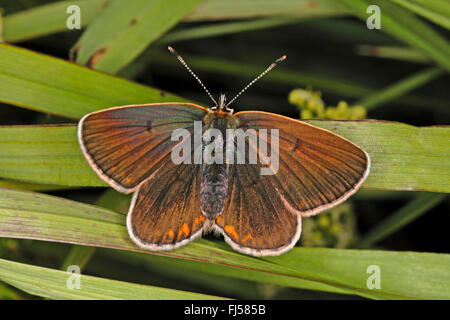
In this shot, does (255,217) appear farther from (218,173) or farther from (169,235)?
(169,235)

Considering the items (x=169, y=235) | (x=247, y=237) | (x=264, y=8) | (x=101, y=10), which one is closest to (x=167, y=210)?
(x=169, y=235)

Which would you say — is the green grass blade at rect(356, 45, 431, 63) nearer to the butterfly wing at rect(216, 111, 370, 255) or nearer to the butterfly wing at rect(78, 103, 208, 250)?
the butterfly wing at rect(216, 111, 370, 255)

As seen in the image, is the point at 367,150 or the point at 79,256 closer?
the point at 367,150

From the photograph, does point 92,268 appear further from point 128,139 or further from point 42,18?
point 42,18

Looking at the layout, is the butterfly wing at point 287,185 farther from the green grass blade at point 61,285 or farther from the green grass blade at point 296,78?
the green grass blade at point 296,78

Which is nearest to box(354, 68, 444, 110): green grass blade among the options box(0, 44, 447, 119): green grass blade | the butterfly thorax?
the butterfly thorax

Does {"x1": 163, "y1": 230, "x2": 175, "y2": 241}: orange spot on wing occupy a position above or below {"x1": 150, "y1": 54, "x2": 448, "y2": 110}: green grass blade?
below

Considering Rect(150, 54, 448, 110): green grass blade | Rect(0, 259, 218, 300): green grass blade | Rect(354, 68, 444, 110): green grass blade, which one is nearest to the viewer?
Rect(0, 259, 218, 300): green grass blade
